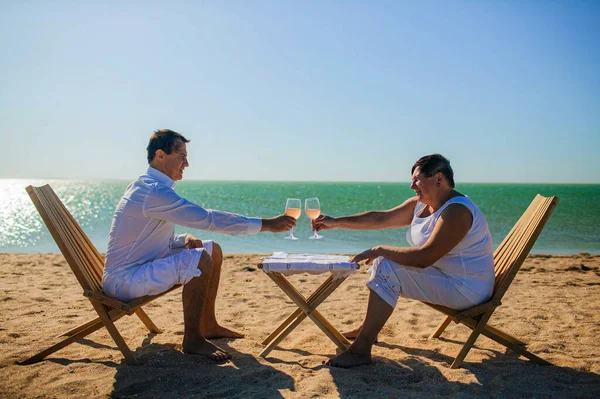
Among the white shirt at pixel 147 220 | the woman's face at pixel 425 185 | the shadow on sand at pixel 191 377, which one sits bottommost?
the shadow on sand at pixel 191 377

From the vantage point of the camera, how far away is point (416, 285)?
3318 mm

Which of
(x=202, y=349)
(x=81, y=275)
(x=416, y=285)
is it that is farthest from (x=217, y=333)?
(x=416, y=285)

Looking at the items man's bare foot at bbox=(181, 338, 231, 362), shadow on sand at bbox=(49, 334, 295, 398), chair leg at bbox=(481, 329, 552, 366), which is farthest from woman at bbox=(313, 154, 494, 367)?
man's bare foot at bbox=(181, 338, 231, 362)

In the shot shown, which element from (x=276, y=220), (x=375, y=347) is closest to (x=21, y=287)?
(x=276, y=220)

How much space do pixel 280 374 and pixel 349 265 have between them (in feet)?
2.82

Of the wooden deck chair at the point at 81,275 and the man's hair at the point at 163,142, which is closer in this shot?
the wooden deck chair at the point at 81,275

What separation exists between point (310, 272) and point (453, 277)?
1007 millimetres

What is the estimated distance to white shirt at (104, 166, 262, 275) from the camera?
3.46 metres

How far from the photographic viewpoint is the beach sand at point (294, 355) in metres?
2.96

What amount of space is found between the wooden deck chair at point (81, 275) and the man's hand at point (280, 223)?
96cm

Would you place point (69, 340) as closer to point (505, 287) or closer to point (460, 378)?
point (460, 378)

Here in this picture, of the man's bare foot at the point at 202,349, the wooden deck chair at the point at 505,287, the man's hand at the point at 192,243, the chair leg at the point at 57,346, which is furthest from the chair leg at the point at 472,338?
the chair leg at the point at 57,346

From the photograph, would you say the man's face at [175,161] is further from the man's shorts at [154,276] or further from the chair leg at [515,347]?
the chair leg at [515,347]

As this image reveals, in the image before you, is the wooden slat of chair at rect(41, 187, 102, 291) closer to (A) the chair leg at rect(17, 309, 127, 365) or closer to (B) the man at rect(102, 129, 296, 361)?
(B) the man at rect(102, 129, 296, 361)
